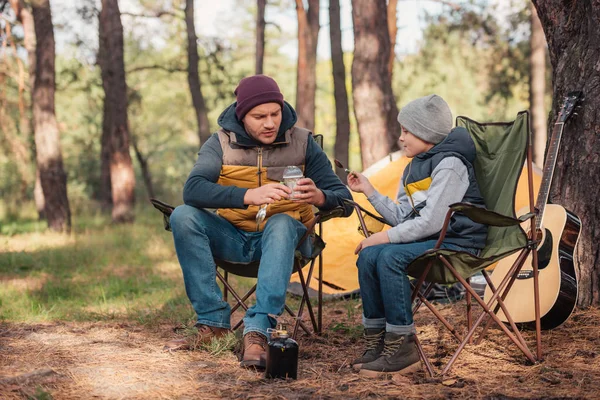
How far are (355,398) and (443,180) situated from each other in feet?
3.08

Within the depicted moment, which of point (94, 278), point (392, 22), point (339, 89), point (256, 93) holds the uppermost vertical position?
point (392, 22)

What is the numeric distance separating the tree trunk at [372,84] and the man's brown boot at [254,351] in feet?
13.8

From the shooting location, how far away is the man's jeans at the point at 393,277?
111 inches

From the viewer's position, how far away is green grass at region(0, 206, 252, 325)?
4.32m

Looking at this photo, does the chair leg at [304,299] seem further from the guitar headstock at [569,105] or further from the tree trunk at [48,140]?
the tree trunk at [48,140]

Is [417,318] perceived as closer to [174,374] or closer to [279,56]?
[174,374]

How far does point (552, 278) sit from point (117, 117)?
8060 mm

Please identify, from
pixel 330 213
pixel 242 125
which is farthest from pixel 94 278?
pixel 330 213

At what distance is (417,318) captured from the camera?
3.98 meters

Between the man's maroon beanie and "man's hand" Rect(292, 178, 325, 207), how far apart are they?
1.32 feet

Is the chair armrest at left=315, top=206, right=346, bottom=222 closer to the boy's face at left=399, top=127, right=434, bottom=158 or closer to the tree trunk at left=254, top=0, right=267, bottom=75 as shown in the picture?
the boy's face at left=399, top=127, right=434, bottom=158

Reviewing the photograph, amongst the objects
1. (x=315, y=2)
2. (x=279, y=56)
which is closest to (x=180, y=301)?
(x=315, y=2)

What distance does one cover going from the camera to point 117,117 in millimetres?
10320

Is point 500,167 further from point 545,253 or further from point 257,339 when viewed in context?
point 257,339
